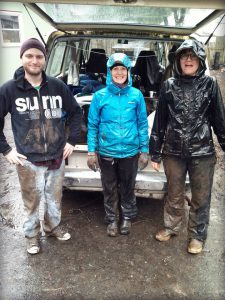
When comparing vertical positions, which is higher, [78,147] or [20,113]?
[20,113]

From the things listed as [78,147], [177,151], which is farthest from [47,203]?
[177,151]

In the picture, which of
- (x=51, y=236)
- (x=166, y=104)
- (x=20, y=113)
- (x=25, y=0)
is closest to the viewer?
(x=25, y=0)

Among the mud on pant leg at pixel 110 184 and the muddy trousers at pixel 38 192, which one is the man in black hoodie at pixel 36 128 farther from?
the mud on pant leg at pixel 110 184

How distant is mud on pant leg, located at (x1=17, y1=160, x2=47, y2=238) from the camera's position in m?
2.74

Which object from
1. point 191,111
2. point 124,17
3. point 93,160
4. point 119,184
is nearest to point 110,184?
point 119,184

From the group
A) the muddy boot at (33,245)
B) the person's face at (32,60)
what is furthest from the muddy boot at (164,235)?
the person's face at (32,60)

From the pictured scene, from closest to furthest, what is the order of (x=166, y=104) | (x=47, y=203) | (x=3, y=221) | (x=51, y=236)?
1. (x=166, y=104)
2. (x=47, y=203)
3. (x=51, y=236)
4. (x=3, y=221)

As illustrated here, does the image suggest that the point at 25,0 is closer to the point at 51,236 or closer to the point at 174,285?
the point at 51,236

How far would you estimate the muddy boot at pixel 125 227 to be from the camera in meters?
3.31

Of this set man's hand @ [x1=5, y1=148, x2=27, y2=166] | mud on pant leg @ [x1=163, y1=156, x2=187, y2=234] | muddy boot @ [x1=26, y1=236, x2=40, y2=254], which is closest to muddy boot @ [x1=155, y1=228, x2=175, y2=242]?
mud on pant leg @ [x1=163, y1=156, x2=187, y2=234]

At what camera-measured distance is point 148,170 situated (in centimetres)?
339

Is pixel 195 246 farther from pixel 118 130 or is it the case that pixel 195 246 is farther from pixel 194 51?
pixel 194 51

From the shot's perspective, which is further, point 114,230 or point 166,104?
point 114,230

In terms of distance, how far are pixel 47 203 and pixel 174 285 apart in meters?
1.43
